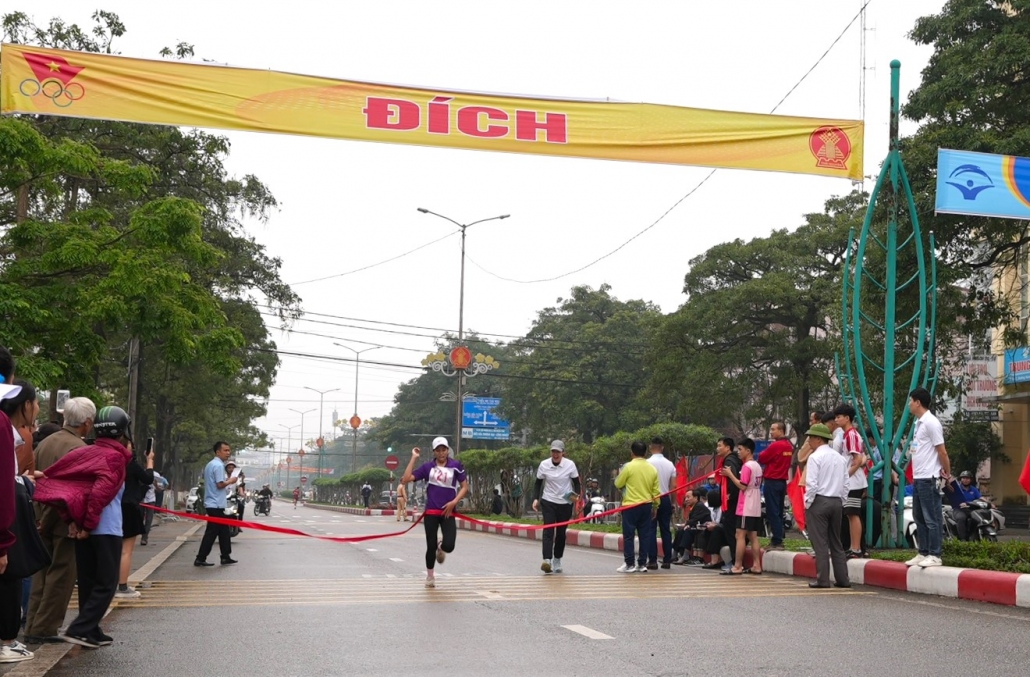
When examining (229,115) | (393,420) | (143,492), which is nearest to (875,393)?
(229,115)

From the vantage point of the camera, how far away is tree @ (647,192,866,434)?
41.5m

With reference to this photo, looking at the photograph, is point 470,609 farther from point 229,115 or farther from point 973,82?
point 973,82

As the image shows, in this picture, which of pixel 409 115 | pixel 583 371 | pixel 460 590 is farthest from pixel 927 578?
pixel 583 371

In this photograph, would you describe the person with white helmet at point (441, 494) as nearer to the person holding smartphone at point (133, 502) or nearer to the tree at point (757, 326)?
the person holding smartphone at point (133, 502)

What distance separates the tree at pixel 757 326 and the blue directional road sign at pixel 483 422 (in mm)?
20233

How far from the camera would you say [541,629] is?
8.59 meters

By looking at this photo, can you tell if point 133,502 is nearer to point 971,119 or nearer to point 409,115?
point 409,115

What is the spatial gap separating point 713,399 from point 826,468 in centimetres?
3030

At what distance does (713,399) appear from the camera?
4234 centimetres

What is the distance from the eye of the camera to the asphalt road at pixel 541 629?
22.9ft

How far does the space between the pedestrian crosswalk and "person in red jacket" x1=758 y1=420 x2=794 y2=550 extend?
1360 millimetres

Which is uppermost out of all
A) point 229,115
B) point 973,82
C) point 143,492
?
point 973,82

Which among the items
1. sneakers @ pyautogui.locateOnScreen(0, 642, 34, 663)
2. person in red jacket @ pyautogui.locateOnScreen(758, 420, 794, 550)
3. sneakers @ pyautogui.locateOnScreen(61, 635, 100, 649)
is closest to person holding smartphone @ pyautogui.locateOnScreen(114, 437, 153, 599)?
sneakers @ pyautogui.locateOnScreen(61, 635, 100, 649)

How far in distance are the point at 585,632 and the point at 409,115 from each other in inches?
280
